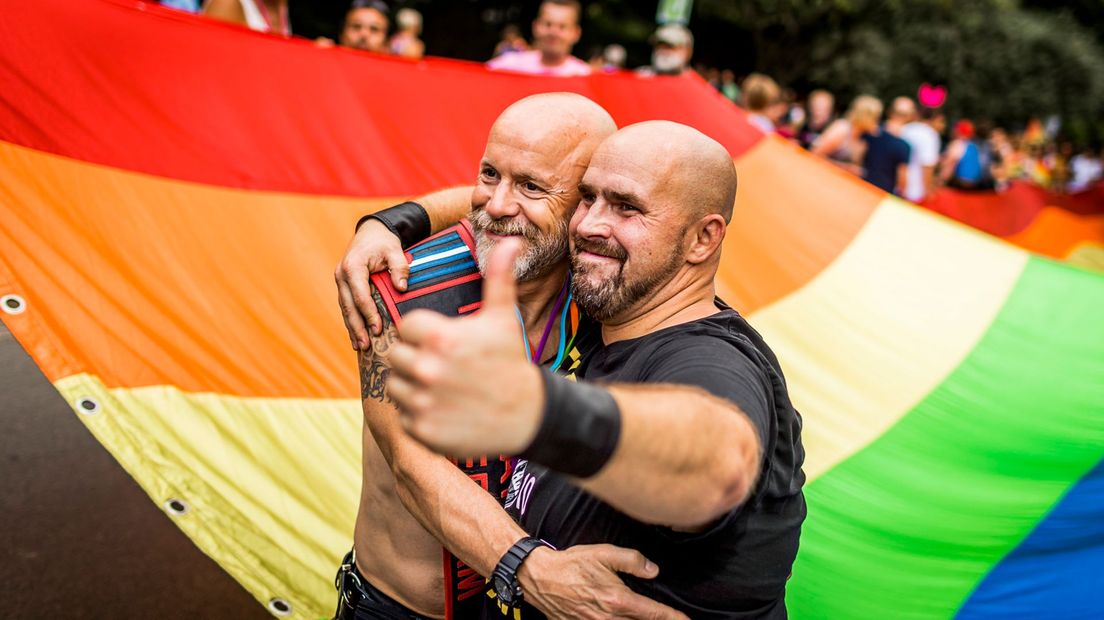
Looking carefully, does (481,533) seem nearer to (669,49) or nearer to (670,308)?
(670,308)

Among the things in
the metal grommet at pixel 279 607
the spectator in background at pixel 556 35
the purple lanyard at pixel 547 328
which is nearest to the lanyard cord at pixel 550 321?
the purple lanyard at pixel 547 328

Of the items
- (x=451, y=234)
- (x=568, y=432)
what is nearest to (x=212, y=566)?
(x=451, y=234)

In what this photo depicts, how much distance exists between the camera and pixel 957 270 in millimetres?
4402

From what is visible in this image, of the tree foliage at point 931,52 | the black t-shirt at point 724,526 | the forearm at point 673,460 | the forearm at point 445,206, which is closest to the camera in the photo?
the forearm at point 673,460

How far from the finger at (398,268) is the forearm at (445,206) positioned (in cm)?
43

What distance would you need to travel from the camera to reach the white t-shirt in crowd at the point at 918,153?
28.3 ft

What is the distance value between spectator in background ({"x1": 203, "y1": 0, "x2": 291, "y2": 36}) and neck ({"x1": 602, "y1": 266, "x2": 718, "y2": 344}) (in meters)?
3.45

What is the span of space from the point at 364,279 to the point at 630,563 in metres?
0.98

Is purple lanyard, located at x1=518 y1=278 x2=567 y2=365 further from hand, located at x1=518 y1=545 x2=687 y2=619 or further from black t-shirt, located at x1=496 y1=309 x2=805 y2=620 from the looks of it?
hand, located at x1=518 y1=545 x2=687 y2=619

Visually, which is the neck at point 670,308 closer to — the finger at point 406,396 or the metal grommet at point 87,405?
the finger at point 406,396

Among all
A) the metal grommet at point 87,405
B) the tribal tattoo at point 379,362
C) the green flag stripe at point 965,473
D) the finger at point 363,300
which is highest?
the finger at point 363,300

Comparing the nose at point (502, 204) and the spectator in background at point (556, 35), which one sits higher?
the nose at point (502, 204)

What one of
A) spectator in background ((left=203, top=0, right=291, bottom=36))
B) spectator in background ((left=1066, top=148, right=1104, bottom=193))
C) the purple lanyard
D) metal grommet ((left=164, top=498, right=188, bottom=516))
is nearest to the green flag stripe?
the purple lanyard

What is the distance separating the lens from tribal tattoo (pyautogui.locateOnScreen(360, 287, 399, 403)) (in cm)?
218
